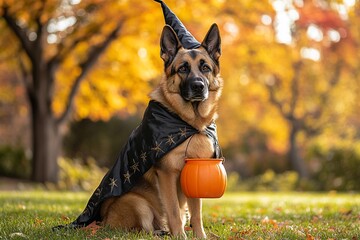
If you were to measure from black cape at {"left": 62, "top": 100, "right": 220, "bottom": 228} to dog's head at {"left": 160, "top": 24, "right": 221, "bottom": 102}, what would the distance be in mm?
250


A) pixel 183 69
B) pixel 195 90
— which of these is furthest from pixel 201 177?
pixel 183 69

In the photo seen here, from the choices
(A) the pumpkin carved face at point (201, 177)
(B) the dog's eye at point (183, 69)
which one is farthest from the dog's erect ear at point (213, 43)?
(A) the pumpkin carved face at point (201, 177)

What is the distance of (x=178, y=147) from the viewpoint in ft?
15.4

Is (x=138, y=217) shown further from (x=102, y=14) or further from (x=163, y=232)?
(x=102, y=14)

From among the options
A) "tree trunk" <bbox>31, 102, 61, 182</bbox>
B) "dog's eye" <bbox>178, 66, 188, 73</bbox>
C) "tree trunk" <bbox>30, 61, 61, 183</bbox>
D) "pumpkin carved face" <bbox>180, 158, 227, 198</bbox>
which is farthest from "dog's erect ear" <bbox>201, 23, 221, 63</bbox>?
"tree trunk" <bbox>31, 102, 61, 182</bbox>

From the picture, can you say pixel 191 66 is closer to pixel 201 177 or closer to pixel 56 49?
pixel 201 177

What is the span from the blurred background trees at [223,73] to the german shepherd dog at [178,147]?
6918 mm

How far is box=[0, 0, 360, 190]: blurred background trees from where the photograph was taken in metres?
14.1

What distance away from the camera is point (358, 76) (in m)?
22.3

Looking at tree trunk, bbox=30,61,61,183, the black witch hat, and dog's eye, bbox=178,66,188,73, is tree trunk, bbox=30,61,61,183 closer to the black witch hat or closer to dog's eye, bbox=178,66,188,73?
the black witch hat

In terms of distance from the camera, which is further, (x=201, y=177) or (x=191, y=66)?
(x=191, y=66)

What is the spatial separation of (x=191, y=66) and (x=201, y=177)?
38.9 inches

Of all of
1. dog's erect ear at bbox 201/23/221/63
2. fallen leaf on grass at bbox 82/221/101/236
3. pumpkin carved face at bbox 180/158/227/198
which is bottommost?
fallen leaf on grass at bbox 82/221/101/236

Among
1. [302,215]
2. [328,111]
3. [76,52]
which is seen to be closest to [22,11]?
[76,52]
